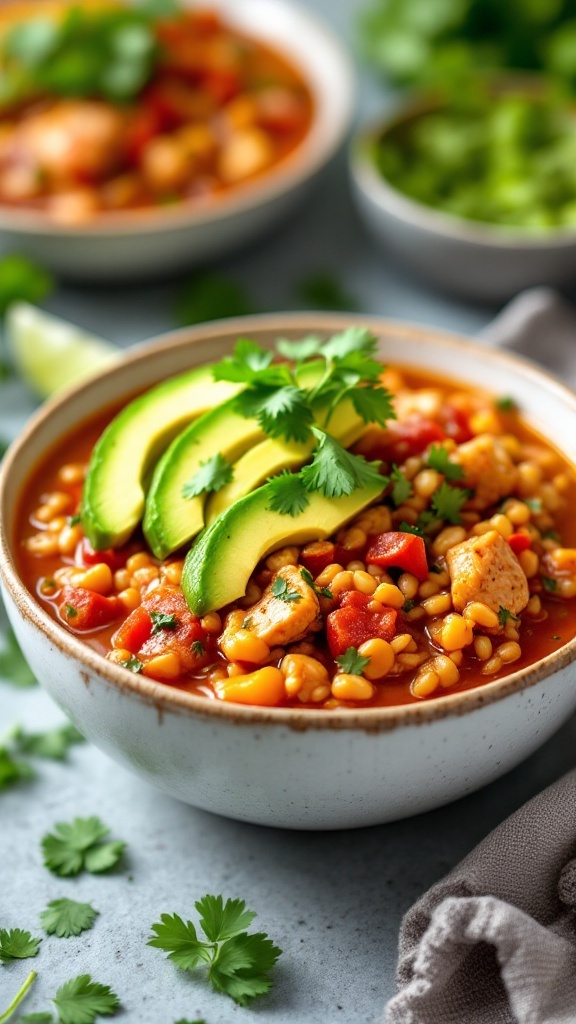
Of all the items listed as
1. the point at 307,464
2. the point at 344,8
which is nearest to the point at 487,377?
the point at 307,464

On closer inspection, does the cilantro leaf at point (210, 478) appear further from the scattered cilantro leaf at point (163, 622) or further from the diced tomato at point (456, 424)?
the diced tomato at point (456, 424)

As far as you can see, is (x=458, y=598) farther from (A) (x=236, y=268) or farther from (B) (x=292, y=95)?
(B) (x=292, y=95)

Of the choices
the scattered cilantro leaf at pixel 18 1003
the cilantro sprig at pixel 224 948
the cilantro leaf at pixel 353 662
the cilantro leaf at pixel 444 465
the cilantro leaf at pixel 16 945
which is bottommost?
the cilantro leaf at pixel 16 945

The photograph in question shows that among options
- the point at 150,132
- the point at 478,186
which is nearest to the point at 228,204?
the point at 150,132

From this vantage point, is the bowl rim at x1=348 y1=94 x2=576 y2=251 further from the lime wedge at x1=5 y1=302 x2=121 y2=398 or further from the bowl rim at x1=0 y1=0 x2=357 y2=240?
the lime wedge at x1=5 y1=302 x2=121 y2=398

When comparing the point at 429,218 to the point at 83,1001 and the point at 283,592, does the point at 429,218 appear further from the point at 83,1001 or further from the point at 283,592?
the point at 83,1001

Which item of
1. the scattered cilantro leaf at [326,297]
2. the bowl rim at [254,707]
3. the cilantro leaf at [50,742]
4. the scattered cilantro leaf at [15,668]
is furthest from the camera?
the scattered cilantro leaf at [326,297]

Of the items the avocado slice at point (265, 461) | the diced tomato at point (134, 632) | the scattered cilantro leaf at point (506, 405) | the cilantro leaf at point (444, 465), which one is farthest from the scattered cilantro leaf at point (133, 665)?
the scattered cilantro leaf at point (506, 405)
